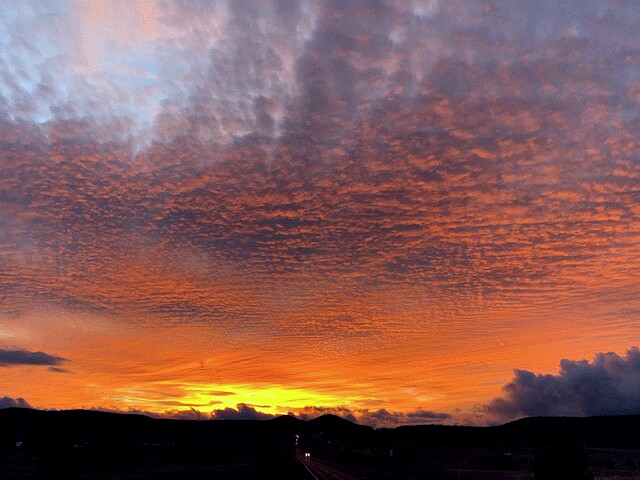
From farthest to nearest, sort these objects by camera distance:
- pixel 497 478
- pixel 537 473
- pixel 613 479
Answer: pixel 497 478 < pixel 613 479 < pixel 537 473

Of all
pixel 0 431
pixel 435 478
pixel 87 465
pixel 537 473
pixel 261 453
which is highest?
pixel 261 453

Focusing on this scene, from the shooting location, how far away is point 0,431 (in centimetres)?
9375

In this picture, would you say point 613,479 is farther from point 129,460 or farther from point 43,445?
point 43,445

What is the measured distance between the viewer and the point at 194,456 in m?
113

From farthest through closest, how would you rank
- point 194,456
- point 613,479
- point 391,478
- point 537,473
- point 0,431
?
point 194,456
point 0,431
point 613,479
point 391,478
point 537,473

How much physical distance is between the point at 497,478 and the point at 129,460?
4312cm

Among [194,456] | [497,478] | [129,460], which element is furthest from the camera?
[194,456]

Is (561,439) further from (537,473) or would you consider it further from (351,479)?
(351,479)

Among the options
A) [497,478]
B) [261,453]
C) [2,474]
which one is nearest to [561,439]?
[497,478]

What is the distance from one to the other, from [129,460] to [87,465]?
6.24 metres

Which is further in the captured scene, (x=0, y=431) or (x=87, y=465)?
(x=0, y=431)

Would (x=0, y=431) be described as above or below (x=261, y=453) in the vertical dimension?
below

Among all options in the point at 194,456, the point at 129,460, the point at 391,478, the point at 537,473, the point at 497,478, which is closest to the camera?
the point at 537,473

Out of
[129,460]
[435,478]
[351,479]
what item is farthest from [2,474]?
[435,478]
